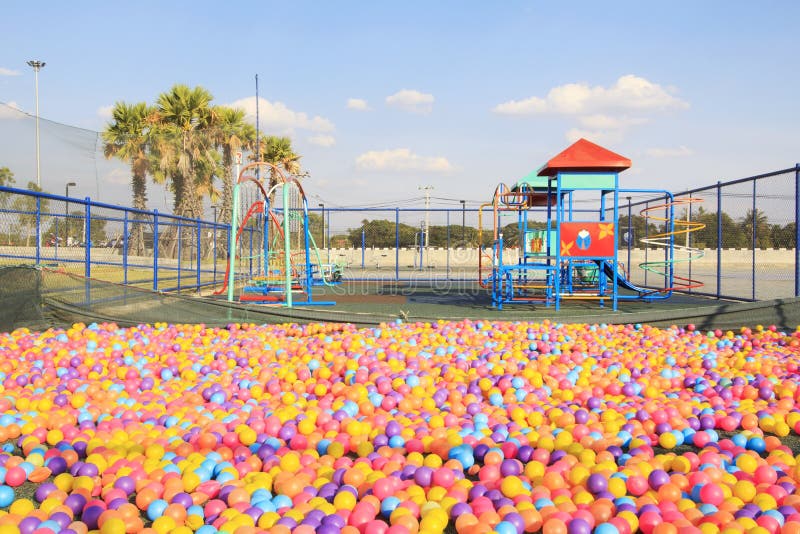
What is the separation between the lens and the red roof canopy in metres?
7.93

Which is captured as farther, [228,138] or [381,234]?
[381,234]

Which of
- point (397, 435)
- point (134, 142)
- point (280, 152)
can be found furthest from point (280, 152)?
point (397, 435)

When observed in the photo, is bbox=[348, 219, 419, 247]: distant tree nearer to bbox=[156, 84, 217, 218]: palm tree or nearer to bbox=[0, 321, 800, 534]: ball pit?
bbox=[156, 84, 217, 218]: palm tree

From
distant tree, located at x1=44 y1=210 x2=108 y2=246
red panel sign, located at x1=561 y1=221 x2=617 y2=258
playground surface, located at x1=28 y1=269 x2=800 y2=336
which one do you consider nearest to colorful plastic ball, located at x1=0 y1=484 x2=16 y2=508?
playground surface, located at x1=28 y1=269 x2=800 y2=336

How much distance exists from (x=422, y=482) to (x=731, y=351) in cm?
363

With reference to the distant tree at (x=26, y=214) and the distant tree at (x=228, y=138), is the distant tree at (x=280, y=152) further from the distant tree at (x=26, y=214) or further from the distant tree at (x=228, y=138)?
the distant tree at (x=26, y=214)

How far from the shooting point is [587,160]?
799 centimetres

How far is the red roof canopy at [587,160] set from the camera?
26.0ft

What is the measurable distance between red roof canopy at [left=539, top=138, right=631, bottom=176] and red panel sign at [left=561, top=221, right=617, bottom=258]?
787 millimetres

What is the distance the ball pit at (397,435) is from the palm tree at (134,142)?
9984 mm

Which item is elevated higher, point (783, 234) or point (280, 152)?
point (280, 152)

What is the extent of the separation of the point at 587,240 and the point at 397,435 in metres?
5.93

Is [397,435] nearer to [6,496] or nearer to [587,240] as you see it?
[6,496]

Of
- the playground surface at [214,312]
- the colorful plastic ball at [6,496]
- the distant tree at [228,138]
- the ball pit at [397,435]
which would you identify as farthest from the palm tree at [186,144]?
the colorful plastic ball at [6,496]
